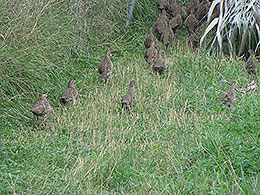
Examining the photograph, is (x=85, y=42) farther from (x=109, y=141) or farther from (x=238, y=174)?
(x=238, y=174)

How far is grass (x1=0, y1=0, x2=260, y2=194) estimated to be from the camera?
4.68 meters

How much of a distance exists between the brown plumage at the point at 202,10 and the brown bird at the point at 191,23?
0.27m

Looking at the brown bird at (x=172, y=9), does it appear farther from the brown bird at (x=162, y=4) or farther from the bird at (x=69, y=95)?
the bird at (x=69, y=95)

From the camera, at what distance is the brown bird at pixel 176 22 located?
30.4 feet

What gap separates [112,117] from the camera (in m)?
6.37

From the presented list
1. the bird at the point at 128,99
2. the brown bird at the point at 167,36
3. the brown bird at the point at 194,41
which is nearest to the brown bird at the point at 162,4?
the brown bird at the point at 167,36

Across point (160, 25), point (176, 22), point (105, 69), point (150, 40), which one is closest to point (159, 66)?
point (105, 69)

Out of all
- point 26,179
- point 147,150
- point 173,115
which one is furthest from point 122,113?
point 26,179

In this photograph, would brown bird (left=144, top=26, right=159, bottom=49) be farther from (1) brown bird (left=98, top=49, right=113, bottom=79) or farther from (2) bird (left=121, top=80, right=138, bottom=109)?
(2) bird (left=121, top=80, right=138, bottom=109)

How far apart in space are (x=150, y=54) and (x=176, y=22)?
141 centimetres

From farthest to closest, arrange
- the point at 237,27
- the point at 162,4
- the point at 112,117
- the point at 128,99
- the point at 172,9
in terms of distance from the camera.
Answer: the point at 172,9 → the point at 162,4 → the point at 237,27 → the point at 128,99 → the point at 112,117

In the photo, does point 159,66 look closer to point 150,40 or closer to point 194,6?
point 150,40

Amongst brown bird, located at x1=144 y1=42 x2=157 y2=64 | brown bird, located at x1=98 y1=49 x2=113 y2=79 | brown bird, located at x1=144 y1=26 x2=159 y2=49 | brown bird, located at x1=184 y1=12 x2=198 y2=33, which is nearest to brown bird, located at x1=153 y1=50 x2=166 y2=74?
brown bird, located at x1=144 y1=42 x2=157 y2=64

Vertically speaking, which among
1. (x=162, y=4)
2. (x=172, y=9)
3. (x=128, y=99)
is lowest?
(x=128, y=99)
